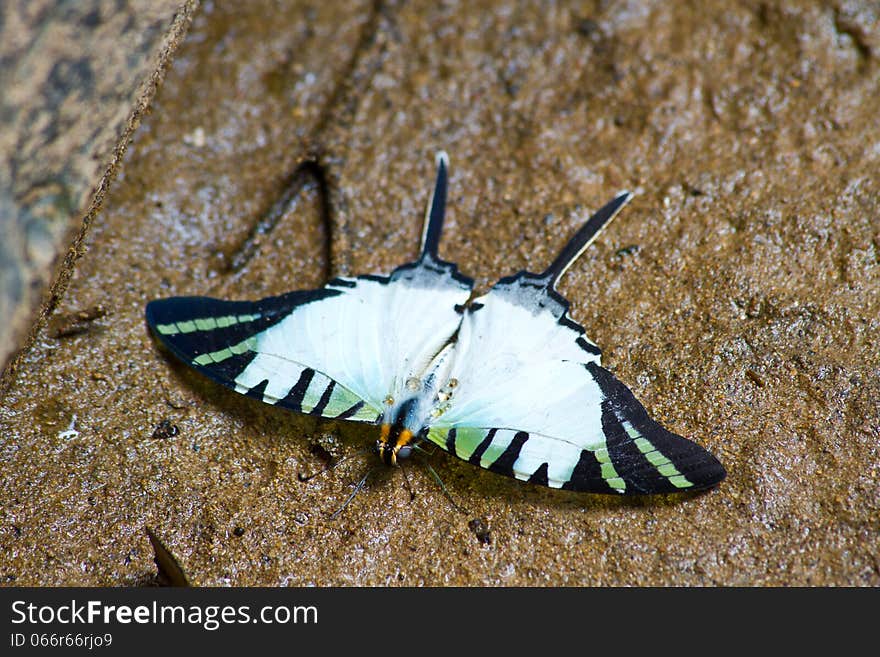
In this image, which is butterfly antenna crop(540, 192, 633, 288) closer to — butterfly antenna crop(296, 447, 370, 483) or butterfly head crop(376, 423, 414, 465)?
butterfly head crop(376, 423, 414, 465)

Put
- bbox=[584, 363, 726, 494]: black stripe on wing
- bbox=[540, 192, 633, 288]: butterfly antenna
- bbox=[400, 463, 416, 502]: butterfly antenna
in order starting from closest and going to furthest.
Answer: bbox=[584, 363, 726, 494]: black stripe on wing → bbox=[400, 463, 416, 502]: butterfly antenna → bbox=[540, 192, 633, 288]: butterfly antenna

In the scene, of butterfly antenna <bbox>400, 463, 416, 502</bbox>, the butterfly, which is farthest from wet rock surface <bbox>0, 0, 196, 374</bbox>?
butterfly antenna <bbox>400, 463, 416, 502</bbox>

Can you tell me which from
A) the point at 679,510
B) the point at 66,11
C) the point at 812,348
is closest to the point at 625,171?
the point at 812,348

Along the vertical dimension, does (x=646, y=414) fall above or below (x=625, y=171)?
below

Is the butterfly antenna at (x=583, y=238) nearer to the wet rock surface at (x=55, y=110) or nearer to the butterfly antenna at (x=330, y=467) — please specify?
the butterfly antenna at (x=330, y=467)

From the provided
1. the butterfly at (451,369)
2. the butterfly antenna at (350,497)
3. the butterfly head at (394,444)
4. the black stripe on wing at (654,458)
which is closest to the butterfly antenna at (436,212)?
the butterfly at (451,369)

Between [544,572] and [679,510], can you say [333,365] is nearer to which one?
[544,572]
